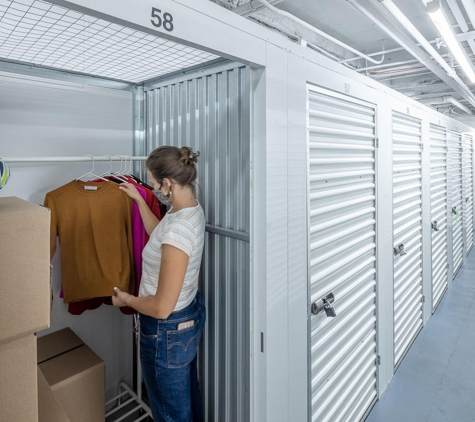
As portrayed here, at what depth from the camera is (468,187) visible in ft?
20.6

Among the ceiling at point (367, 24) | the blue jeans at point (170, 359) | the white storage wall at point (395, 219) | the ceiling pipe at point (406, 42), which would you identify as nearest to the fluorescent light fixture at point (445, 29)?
the ceiling at point (367, 24)

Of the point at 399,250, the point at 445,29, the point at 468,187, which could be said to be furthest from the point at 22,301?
the point at 468,187

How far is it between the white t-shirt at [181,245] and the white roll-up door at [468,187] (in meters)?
5.69

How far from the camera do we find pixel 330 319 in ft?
6.72

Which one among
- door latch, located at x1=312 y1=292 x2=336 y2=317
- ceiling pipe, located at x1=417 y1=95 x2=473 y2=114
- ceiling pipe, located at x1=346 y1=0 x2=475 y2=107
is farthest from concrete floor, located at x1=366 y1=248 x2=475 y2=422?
ceiling pipe, located at x1=417 y1=95 x2=473 y2=114

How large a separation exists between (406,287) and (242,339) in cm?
206

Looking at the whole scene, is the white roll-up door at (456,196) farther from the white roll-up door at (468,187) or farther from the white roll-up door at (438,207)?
the white roll-up door at (438,207)

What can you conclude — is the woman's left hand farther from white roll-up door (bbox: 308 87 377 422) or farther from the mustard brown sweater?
white roll-up door (bbox: 308 87 377 422)

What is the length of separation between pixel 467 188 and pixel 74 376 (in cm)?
665

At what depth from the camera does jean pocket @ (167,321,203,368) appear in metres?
1.69

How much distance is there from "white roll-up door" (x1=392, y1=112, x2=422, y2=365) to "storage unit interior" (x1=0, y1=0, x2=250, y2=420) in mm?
1662

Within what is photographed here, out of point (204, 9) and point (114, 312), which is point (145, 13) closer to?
point (204, 9)

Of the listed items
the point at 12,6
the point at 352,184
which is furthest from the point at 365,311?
the point at 12,6

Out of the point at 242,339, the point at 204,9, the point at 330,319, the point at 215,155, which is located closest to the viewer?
the point at 204,9
